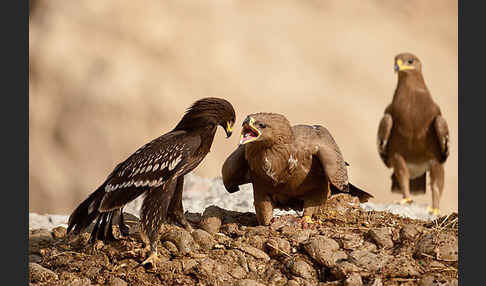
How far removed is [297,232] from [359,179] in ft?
28.9

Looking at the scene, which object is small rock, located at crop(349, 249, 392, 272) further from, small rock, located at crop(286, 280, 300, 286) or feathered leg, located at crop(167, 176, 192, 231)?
feathered leg, located at crop(167, 176, 192, 231)

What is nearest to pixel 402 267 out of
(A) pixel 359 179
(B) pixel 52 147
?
(A) pixel 359 179

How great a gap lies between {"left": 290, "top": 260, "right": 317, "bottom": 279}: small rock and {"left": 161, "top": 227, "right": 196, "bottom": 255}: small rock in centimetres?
79

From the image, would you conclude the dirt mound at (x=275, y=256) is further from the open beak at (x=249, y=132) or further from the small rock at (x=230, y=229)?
the open beak at (x=249, y=132)

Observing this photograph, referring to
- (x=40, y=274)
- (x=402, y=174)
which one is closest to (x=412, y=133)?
(x=402, y=174)

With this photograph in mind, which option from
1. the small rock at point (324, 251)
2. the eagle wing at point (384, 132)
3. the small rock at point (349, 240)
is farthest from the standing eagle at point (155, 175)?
the eagle wing at point (384, 132)

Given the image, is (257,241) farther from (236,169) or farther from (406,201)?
(406,201)

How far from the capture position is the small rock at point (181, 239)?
5117 millimetres

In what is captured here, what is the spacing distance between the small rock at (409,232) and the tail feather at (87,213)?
233cm

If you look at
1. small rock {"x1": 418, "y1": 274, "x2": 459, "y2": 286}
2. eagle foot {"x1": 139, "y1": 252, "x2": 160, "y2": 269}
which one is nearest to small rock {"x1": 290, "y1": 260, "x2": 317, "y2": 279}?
small rock {"x1": 418, "y1": 274, "x2": 459, "y2": 286}

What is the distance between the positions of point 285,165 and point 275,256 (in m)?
0.71

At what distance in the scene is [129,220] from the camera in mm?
6043

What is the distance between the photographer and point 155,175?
197 inches

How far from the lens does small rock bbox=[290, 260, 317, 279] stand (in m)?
4.92
